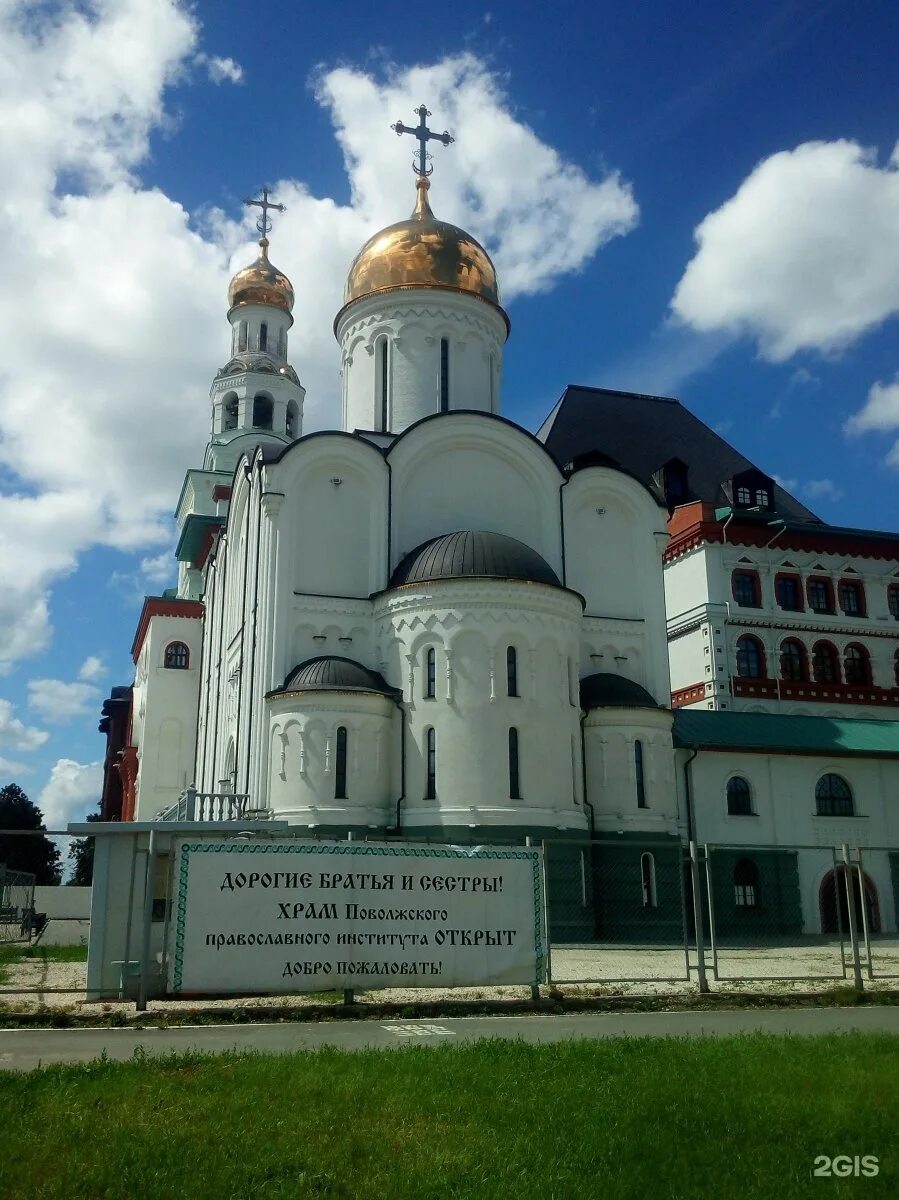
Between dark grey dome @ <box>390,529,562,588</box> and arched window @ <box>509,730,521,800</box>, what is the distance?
361 cm

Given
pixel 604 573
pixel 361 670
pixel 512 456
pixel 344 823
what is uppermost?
pixel 512 456

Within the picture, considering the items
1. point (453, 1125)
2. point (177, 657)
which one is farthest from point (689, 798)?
point (177, 657)

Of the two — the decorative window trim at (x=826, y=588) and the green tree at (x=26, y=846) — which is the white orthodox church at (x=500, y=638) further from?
the green tree at (x=26, y=846)

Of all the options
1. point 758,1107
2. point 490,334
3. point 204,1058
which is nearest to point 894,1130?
point 758,1107

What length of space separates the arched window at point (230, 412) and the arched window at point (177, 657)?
11269 mm

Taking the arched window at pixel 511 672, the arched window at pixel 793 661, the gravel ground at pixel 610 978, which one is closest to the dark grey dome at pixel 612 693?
the arched window at pixel 511 672

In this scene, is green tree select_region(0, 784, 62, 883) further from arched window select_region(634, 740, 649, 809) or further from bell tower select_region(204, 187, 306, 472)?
arched window select_region(634, 740, 649, 809)

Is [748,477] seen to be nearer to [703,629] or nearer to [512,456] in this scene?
[703,629]

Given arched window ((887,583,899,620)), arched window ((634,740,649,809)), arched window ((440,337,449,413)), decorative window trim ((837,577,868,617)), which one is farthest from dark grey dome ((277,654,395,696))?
arched window ((887,583,899,620))

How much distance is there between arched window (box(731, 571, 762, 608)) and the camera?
1542 inches

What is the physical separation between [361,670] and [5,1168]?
20.6 m

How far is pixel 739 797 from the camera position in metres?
29.8

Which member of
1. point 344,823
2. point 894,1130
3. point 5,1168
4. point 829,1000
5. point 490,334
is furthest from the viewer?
point 490,334

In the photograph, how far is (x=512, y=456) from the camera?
30.6 m
